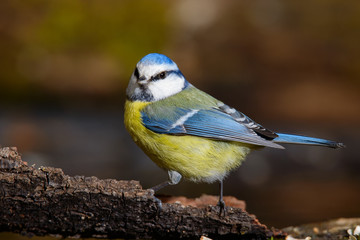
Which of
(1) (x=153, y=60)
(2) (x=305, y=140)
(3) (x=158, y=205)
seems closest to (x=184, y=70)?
(1) (x=153, y=60)

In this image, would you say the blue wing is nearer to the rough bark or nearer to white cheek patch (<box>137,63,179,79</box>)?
white cheek patch (<box>137,63,179,79</box>)

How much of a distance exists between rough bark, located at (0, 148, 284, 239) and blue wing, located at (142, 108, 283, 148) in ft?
1.77

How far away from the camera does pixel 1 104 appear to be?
20.7ft

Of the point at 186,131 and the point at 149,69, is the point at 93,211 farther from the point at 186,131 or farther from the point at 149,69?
the point at 149,69

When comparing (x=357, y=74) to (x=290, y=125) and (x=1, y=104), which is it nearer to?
(x=290, y=125)

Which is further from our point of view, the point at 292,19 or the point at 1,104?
the point at 292,19

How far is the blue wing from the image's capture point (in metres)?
2.90

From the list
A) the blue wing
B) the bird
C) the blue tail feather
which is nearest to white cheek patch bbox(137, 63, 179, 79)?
the bird

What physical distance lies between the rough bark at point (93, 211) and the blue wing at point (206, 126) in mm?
540

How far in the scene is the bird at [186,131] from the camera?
2881mm

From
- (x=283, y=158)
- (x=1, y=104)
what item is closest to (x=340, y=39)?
(x=283, y=158)

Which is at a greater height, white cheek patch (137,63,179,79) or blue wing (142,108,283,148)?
white cheek patch (137,63,179,79)

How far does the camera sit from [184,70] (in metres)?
6.82

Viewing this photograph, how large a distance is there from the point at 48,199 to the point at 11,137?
3.71m
